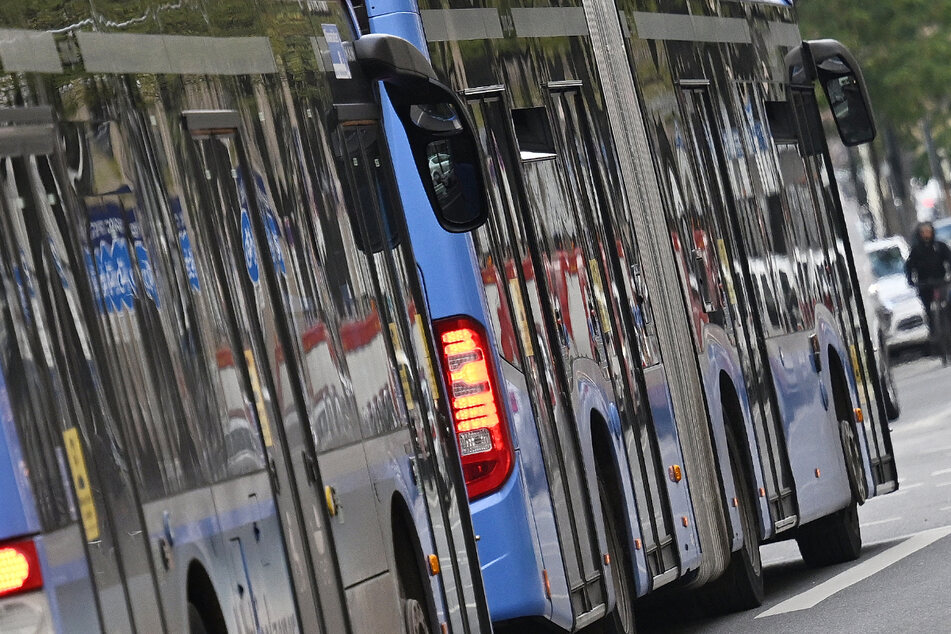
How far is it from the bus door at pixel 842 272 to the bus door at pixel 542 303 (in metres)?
4.36

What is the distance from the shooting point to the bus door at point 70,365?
464 cm

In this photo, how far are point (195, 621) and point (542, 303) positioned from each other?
407 cm

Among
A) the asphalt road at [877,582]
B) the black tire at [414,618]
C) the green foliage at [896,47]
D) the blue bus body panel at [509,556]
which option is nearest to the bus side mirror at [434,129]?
the blue bus body panel at [509,556]

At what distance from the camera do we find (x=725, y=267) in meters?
11.8

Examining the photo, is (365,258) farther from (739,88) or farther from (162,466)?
(739,88)

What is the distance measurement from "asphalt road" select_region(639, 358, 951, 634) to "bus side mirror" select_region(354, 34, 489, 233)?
2.67 m

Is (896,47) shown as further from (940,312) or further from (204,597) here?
(204,597)

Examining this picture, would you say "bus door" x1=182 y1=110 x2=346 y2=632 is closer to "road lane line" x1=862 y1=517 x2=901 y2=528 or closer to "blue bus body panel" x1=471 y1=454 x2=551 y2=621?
"blue bus body panel" x1=471 y1=454 x2=551 y2=621

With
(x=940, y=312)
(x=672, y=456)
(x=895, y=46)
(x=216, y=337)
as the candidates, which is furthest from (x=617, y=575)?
(x=895, y=46)

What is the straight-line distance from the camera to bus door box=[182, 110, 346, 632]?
5969mm

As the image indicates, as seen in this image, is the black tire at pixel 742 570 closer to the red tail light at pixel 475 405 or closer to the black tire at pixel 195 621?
the red tail light at pixel 475 405

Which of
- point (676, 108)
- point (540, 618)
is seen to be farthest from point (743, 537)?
point (540, 618)

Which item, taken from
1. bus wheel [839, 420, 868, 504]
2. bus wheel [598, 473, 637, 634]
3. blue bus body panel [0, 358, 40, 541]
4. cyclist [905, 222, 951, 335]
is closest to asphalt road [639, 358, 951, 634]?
bus wheel [839, 420, 868, 504]

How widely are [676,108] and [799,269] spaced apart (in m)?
1.81
